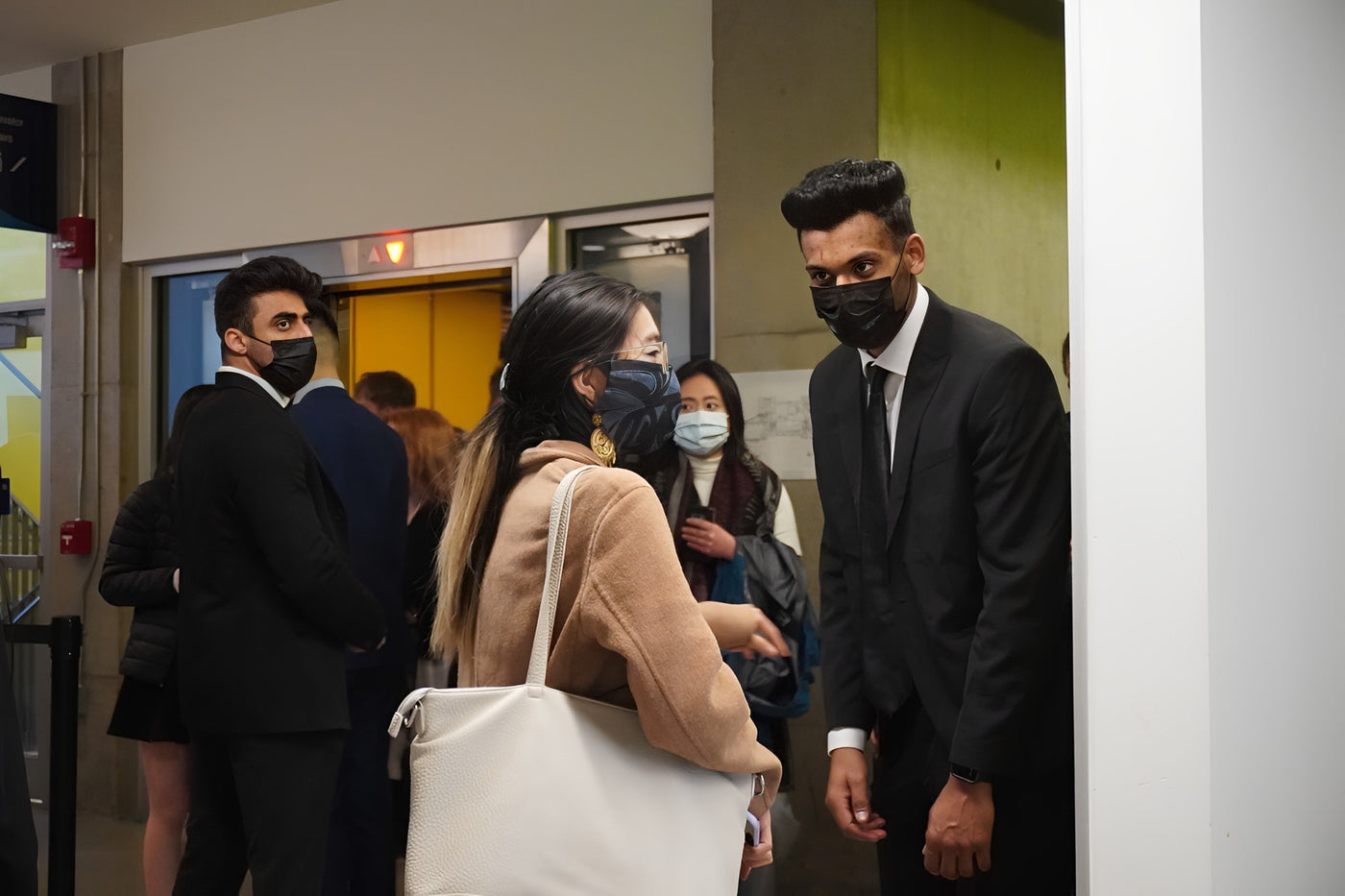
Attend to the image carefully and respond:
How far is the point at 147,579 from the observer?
3705mm

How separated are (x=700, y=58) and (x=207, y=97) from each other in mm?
2011

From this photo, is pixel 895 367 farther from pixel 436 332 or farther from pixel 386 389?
pixel 386 389

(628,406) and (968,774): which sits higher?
(628,406)

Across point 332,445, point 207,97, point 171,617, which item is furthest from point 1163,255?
point 207,97

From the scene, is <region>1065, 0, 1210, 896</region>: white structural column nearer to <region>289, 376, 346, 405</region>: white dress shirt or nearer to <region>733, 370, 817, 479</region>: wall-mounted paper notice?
<region>733, 370, 817, 479</region>: wall-mounted paper notice

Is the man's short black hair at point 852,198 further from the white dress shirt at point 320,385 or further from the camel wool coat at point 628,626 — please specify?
the white dress shirt at point 320,385

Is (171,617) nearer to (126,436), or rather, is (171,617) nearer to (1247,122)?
(126,436)

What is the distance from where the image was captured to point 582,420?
188 cm

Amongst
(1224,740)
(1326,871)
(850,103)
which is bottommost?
(1326,871)

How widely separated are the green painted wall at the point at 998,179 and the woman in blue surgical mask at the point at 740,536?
0.86 meters

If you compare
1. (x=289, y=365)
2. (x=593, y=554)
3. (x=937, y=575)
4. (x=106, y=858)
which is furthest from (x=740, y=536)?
(x=106, y=858)

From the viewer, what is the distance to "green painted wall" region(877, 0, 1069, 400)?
8.63ft

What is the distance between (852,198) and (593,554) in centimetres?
141

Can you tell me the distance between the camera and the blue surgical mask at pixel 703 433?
3.38 m
